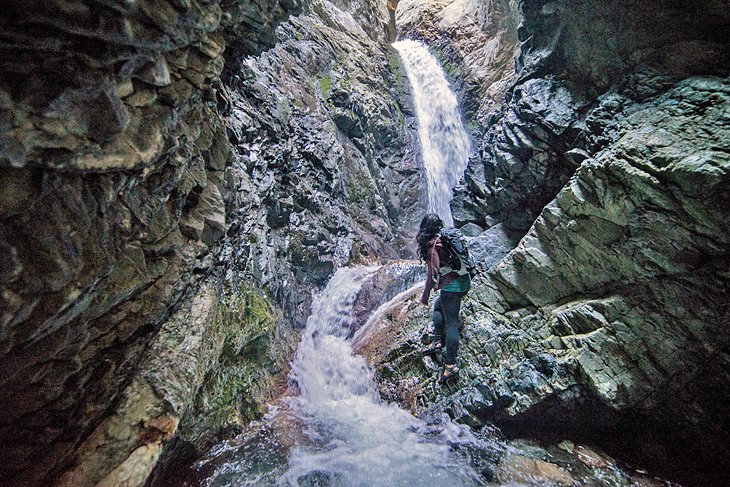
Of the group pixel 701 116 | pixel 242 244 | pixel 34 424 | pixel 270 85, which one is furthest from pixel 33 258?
pixel 270 85

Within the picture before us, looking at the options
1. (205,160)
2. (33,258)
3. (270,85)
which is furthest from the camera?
(270,85)

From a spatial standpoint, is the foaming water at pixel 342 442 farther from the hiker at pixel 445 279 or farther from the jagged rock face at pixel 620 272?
the hiker at pixel 445 279

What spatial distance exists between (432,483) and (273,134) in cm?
985

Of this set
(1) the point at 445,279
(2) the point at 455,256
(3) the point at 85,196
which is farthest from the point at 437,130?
(3) the point at 85,196

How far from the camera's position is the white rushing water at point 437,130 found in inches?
758

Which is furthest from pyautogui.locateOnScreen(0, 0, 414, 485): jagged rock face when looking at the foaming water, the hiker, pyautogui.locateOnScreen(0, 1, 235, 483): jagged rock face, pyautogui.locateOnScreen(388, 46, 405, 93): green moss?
pyautogui.locateOnScreen(388, 46, 405, 93): green moss

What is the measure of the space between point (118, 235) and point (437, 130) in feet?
67.6

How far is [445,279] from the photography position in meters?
6.47

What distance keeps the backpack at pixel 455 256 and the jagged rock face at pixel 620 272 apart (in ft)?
4.24

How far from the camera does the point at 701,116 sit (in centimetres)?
492

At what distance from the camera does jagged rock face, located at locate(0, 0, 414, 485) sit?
228cm

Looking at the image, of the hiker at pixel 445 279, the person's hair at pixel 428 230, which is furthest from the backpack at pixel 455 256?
the person's hair at pixel 428 230

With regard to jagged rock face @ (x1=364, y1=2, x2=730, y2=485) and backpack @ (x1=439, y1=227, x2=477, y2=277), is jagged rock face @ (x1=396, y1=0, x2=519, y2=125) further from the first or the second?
backpack @ (x1=439, y1=227, x2=477, y2=277)

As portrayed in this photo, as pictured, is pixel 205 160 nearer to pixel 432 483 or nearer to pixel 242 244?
pixel 242 244
